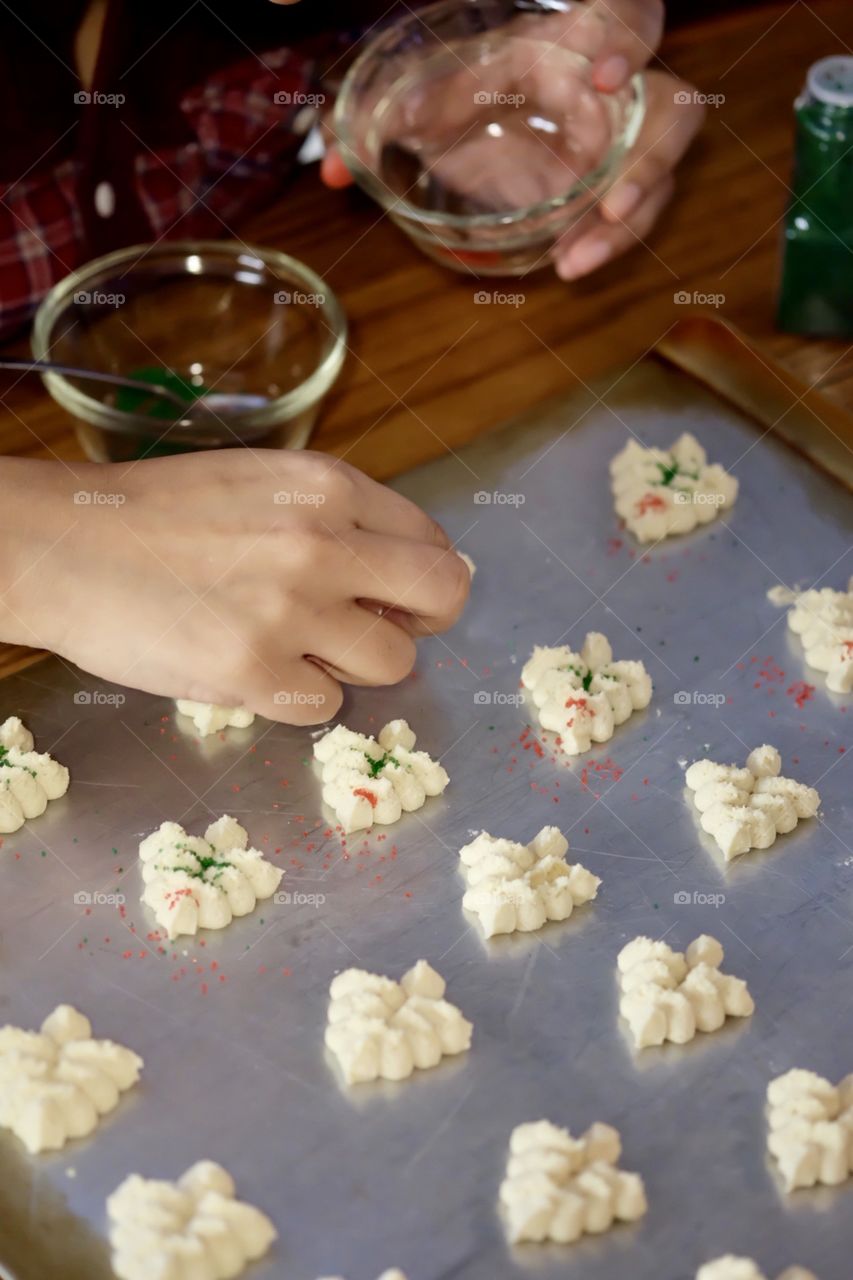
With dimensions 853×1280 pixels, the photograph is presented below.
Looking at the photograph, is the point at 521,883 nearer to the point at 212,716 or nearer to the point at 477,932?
the point at 477,932

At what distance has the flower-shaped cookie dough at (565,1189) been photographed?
3.02ft

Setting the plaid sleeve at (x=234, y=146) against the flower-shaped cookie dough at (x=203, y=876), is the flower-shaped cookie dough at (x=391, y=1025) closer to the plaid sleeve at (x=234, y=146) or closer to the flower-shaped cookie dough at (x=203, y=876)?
the flower-shaped cookie dough at (x=203, y=876)

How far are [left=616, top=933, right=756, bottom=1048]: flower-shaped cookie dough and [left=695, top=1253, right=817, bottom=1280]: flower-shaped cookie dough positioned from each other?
0.52ft

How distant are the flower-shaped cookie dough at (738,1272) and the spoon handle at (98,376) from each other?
2.69 feet

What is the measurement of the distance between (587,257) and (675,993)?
2.45 feet

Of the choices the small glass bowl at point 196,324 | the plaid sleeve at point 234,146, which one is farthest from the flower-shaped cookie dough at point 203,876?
the plaid sleeve at point 234,146

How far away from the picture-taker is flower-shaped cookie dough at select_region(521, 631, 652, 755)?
3.95 ft

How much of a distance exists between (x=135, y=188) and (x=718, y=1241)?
1.09 metres

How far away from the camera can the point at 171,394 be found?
1.37m

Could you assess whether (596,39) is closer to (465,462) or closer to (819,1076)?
(465,462)

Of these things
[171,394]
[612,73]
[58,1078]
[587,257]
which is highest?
[612,73]

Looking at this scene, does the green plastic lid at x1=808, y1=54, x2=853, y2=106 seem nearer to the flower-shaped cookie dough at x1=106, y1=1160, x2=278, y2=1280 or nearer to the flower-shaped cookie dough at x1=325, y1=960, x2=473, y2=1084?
the flower-shaped cookie dough at x1=325, y1=960, x2=473, y2=1084

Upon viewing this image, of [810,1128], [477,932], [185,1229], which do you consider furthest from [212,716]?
[810,1128]

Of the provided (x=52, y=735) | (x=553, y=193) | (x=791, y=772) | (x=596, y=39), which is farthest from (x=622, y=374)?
(x=52, y=735)
